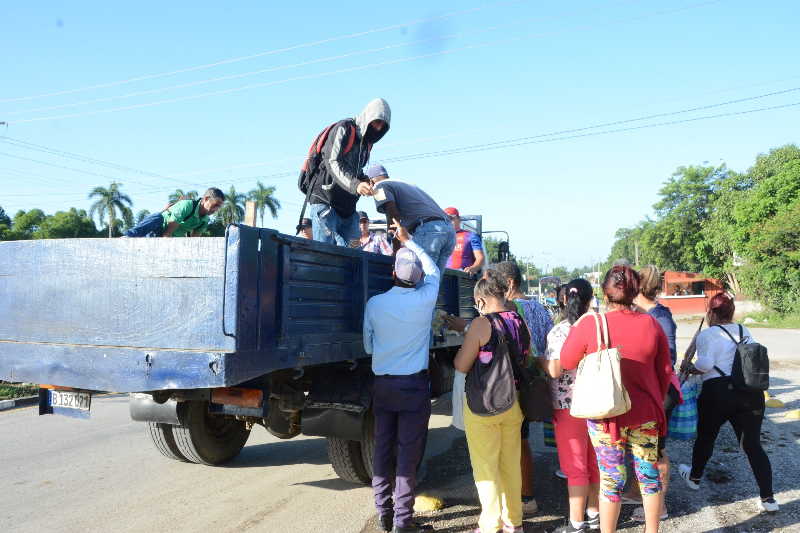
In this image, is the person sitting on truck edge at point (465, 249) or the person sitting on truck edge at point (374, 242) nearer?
the person sitting on truck edge at point (374, 242)

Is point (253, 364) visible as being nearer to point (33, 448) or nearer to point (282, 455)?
point (282, 455)

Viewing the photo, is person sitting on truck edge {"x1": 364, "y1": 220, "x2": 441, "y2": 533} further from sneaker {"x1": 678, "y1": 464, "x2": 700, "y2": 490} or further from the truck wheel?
sneaker {"x1": 678, "y1": 464, "x2": 700, "y2": 490}

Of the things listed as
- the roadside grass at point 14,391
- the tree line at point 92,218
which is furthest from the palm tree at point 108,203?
the roadside grass at point 14,391

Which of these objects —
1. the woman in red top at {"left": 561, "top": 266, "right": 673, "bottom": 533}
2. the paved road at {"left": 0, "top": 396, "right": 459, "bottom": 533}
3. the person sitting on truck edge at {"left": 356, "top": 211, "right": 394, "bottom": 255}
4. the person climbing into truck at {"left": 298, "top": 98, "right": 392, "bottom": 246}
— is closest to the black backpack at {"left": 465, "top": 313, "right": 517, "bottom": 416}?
the woman in red top at {"left": 561, "top": 266, "right": 673, "bottom": 533}

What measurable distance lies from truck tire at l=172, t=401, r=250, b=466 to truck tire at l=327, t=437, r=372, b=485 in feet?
3.88

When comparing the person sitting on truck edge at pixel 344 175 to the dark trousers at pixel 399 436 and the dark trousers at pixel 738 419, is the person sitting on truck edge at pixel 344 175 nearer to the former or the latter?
the dark trousers at pixel 399 436

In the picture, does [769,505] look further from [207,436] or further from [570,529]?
[207,436]

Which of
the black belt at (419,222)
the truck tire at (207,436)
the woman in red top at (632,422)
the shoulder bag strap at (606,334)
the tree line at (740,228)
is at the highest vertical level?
the tree line at (740,228)

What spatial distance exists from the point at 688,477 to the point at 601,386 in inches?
78.5

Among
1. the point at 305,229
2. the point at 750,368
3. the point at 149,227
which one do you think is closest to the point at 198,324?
the point at 149,227

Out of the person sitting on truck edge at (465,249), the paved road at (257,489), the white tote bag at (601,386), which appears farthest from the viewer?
the person sitting on truck edge at (465,249)

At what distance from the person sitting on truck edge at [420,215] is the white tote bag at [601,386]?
152 cm

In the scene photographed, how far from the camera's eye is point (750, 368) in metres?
3.84

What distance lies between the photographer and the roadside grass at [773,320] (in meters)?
23.8
